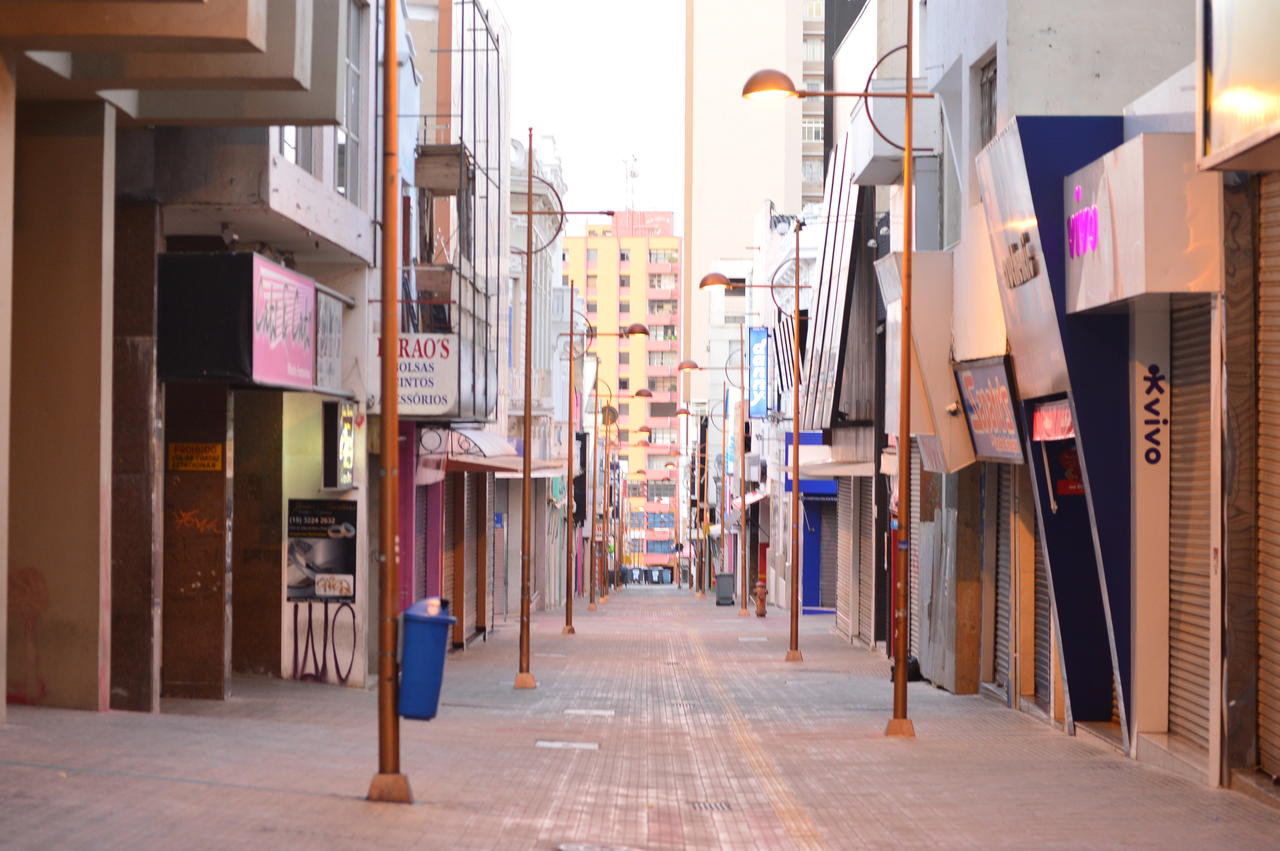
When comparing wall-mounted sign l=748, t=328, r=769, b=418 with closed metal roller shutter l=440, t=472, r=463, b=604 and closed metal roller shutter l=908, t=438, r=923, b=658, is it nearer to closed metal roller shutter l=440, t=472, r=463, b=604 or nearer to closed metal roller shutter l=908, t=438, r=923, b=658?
closed metal roller shutter l=440, t=472, r=463, b=604

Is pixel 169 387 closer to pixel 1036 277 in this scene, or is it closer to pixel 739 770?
pixel 739 770

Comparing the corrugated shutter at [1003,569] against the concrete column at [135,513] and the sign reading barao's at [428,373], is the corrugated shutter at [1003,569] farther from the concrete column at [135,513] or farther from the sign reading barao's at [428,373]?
the concrete column at [135,513]

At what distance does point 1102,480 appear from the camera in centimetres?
1509

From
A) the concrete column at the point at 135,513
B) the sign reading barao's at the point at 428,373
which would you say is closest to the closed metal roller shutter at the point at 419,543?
the sign reading barao's at the point at 428,373

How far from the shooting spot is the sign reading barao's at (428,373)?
73.0 feet

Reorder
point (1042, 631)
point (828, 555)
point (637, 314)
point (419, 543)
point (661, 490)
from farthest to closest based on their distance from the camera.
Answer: point (637, 314) → point (661, 490) → point (828, 555) → point (419, 543) → point (1042, 631)

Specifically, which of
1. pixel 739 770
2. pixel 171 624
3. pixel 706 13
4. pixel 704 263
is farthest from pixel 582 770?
pixel 706 13

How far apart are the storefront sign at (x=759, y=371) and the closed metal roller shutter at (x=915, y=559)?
109ft

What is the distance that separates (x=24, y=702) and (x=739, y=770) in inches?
247

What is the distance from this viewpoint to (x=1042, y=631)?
64.7 feet

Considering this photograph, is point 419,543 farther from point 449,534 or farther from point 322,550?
point 322,550

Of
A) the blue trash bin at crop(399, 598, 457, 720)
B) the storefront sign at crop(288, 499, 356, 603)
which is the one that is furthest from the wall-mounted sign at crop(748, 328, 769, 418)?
the blue trash bin at crop(399, 598, 457, 720)

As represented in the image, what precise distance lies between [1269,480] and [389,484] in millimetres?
6390

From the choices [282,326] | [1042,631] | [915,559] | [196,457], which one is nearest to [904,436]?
[1042,631]
